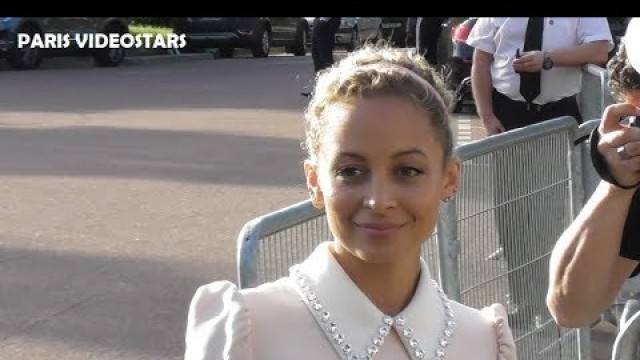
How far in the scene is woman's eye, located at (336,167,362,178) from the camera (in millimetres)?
2135

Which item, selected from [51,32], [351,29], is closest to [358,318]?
[51,32]

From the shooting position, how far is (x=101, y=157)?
1241 cm

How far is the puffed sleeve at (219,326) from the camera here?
81.0 inches

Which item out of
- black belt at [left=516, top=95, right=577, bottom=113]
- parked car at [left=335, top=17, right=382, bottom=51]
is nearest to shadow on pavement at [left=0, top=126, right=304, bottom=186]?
black belt at [left=516, top=95, right=577, bottom=113]

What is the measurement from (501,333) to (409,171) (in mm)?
347

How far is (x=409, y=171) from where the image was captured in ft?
7.07

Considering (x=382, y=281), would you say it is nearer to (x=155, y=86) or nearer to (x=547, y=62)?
(x=547, y=62)

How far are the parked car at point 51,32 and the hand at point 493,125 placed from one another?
800 inches

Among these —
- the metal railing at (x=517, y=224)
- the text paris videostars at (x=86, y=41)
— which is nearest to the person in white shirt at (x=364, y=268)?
the metal railing at (x=517, y=224)

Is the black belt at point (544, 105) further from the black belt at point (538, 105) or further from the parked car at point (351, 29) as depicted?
the parked car at point (351, 29)

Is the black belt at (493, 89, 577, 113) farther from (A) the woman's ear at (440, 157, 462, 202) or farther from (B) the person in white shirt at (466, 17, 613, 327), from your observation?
(A) the woman's ear at (440, 157, 462, 202)
